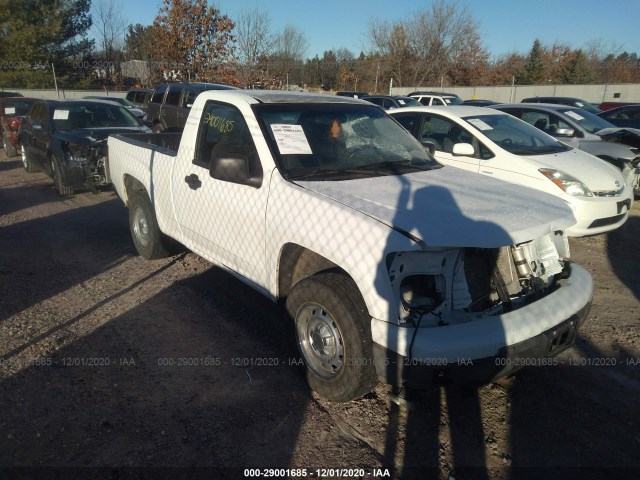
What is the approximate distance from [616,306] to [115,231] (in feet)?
20.5

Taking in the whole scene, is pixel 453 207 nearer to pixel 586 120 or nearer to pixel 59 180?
pixel 59 180

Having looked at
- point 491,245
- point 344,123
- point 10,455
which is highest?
point 344,123

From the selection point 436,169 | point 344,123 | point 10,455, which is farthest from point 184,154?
point 10,455

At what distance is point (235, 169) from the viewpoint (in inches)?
136

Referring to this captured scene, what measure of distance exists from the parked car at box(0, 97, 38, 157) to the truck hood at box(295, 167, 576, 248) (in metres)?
12.9

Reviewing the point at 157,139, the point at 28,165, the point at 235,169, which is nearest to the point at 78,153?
the point at 157,139

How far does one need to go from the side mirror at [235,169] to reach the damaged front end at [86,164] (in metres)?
5.28

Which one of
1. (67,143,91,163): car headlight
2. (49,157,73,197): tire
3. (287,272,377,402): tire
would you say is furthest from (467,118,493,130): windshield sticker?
(49,157,73,197): tire

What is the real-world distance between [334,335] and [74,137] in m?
7.29

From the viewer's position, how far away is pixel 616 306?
4.67 m

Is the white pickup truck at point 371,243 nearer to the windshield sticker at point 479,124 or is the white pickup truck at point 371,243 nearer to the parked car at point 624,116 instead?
the windshield sticker at point 479,124

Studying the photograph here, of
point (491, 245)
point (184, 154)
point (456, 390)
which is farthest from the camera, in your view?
point (184, 154)

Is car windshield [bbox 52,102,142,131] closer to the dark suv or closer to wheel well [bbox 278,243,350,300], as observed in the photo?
the dark suv

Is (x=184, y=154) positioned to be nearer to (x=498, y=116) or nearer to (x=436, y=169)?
(x=436, y=169)
